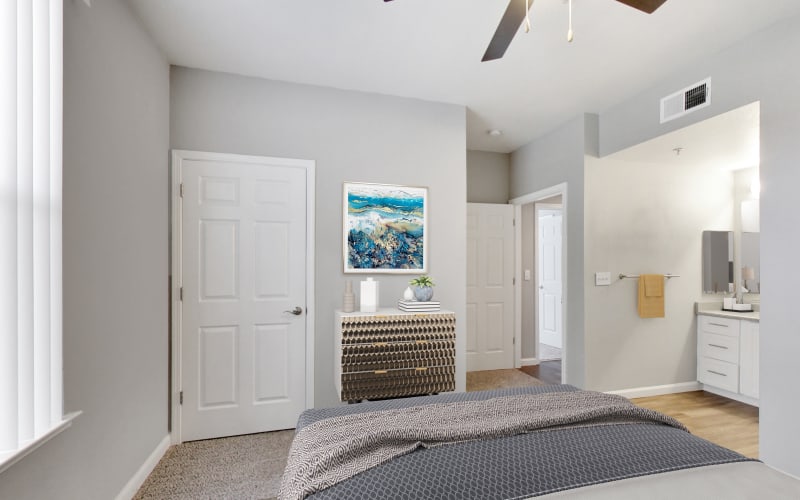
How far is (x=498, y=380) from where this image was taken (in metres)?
4.34

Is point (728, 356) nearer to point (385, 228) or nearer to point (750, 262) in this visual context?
point (750, 262)

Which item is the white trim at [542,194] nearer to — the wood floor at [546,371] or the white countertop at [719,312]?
the white countertop at [719,312]

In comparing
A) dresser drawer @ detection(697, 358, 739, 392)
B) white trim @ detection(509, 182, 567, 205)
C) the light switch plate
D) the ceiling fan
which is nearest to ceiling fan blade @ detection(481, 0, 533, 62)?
the ceiling fan

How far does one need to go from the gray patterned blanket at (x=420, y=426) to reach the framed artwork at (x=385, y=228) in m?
1.73

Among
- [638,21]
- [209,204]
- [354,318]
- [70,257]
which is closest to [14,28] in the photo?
[70,257]

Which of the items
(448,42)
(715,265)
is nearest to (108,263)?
(448,42)

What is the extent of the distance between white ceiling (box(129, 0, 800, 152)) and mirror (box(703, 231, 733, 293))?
6.42 ft

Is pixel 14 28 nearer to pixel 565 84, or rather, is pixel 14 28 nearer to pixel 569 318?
pixel 565 84

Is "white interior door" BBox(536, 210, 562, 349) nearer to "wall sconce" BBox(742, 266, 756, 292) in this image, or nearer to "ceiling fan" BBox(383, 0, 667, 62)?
"wall sconce" BBox(742, 266, 756, 292)

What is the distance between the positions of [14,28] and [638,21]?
292 centimetres

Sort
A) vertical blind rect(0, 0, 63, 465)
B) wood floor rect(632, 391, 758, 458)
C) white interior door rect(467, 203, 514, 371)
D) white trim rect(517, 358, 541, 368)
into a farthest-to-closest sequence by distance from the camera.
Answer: white trim rect(517, 358, 541, 368)
white interior door rect(467, 203, 514, 371)
wood floor rect(632, 391, 758, 458)
vertical blind rect(0, 0, 63, 465)

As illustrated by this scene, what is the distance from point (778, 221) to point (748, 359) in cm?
185

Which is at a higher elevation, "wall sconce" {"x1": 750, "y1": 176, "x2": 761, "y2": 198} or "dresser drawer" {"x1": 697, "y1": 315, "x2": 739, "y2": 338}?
"wall sconce" {"x1": 750, "y1": 176, "x2": 761, "y2": 198}

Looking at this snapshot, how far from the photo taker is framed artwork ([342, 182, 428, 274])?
3217 millimetres
